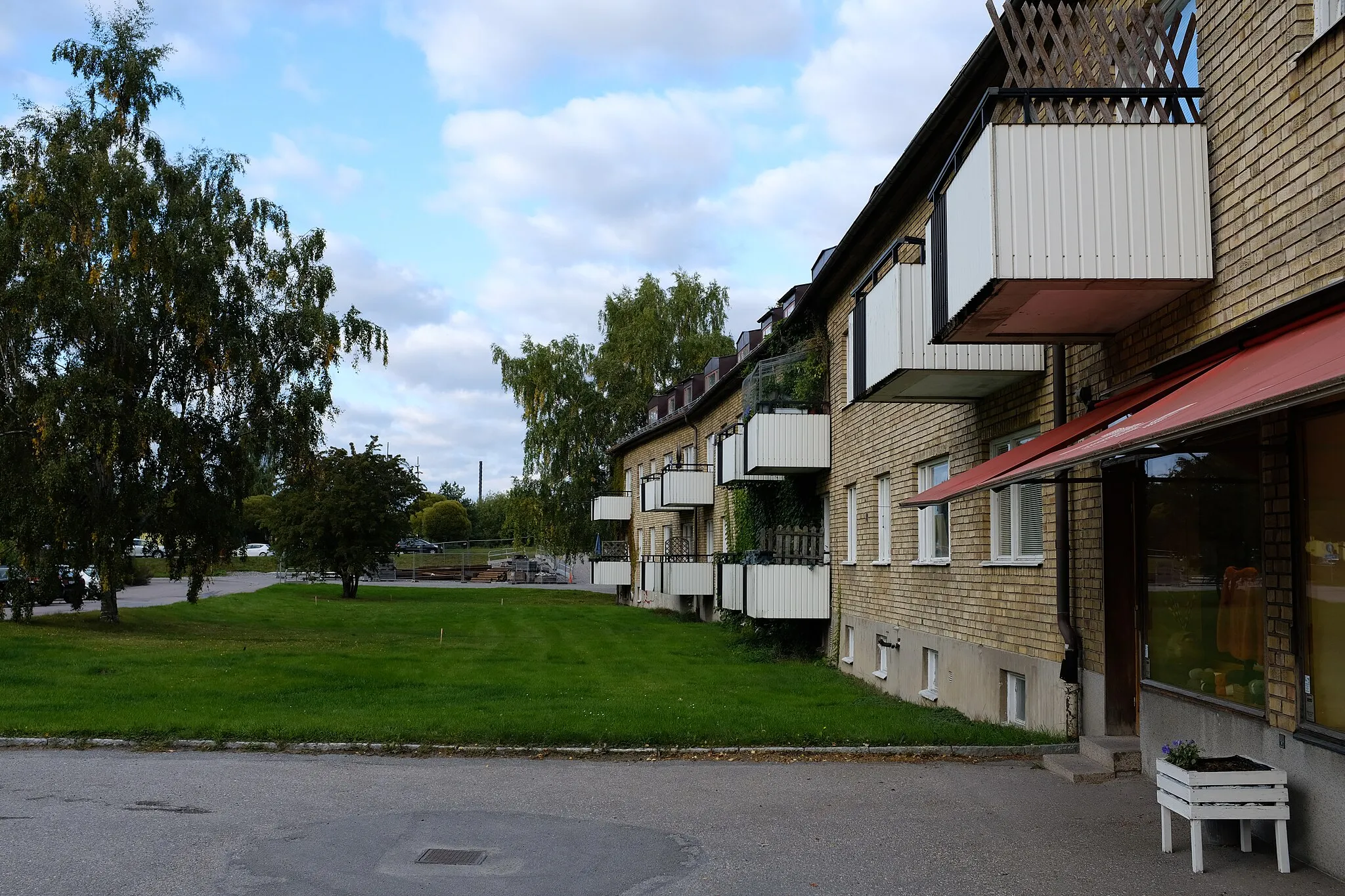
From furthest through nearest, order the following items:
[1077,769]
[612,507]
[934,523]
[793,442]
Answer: [612,507]
[793,442]
[934,523]
[1077,769]

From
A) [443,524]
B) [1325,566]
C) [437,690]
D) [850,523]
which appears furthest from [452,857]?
[443,524]

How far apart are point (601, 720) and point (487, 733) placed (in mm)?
1378

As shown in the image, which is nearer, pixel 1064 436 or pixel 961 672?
pixel 1064 436

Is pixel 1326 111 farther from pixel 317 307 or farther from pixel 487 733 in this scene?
pixel 317 307

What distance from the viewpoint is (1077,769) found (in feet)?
32.9

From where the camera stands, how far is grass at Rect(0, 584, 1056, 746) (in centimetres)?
1229

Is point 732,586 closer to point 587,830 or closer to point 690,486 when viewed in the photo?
point 690,486

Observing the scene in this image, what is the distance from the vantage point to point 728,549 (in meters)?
32.0

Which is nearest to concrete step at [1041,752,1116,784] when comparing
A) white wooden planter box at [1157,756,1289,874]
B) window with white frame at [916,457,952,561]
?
white wooden planter box at [1157,756,1289,874]

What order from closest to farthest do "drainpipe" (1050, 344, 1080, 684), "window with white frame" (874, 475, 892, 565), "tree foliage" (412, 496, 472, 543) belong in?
"drainpipe" (1050, 344, 1080, 684) → "window with white frame" (874, 475, 892, 565) → "tree foliage" (412, 496, 472, 543)

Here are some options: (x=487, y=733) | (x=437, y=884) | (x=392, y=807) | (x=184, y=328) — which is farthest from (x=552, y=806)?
(x=184, y=328)

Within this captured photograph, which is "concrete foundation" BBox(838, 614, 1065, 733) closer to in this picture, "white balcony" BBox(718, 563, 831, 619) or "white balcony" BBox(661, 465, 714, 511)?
"white balcony" BBox(718, 563, 831, 619)

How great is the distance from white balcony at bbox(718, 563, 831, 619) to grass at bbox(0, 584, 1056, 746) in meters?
1.02

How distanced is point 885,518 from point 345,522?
36620 mm
